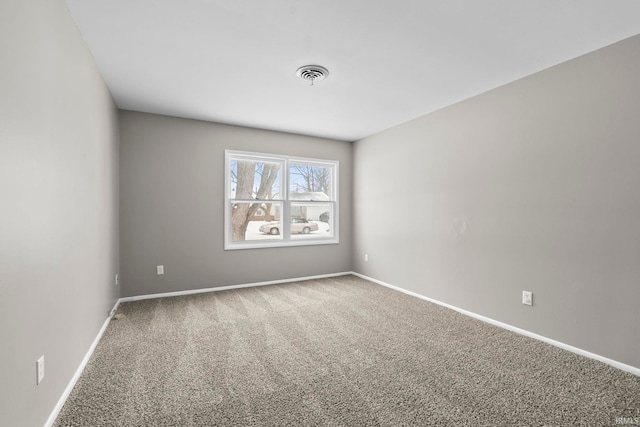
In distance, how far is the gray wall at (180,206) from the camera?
367 cm

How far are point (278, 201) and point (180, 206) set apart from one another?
1415 millimetres

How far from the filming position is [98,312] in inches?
103

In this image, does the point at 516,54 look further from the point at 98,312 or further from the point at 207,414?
the point at 98,312

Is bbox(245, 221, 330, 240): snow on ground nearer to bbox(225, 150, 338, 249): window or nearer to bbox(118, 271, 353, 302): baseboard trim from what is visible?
bbox(225, 150, 338, 249): window

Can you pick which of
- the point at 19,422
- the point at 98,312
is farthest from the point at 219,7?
the point at 98,312

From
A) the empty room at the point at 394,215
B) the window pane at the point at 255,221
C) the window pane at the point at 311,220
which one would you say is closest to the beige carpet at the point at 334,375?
the empty room at the point at 394,215

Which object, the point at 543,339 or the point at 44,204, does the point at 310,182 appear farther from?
the point at 44,204

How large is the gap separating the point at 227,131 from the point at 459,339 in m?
3.76

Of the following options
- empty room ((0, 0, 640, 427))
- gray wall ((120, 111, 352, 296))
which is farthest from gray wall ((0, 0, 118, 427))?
gray wall ((120, 111, 352, 296))

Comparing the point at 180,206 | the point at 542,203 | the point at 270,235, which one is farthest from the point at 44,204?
the point at 542,203

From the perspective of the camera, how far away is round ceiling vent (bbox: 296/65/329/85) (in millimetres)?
2547

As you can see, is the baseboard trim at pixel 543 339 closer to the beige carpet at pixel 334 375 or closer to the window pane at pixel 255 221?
the beige carpet at pixel 334 375

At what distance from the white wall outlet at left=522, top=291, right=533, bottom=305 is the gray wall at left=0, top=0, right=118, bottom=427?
3.49 metres

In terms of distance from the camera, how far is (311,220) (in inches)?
198
